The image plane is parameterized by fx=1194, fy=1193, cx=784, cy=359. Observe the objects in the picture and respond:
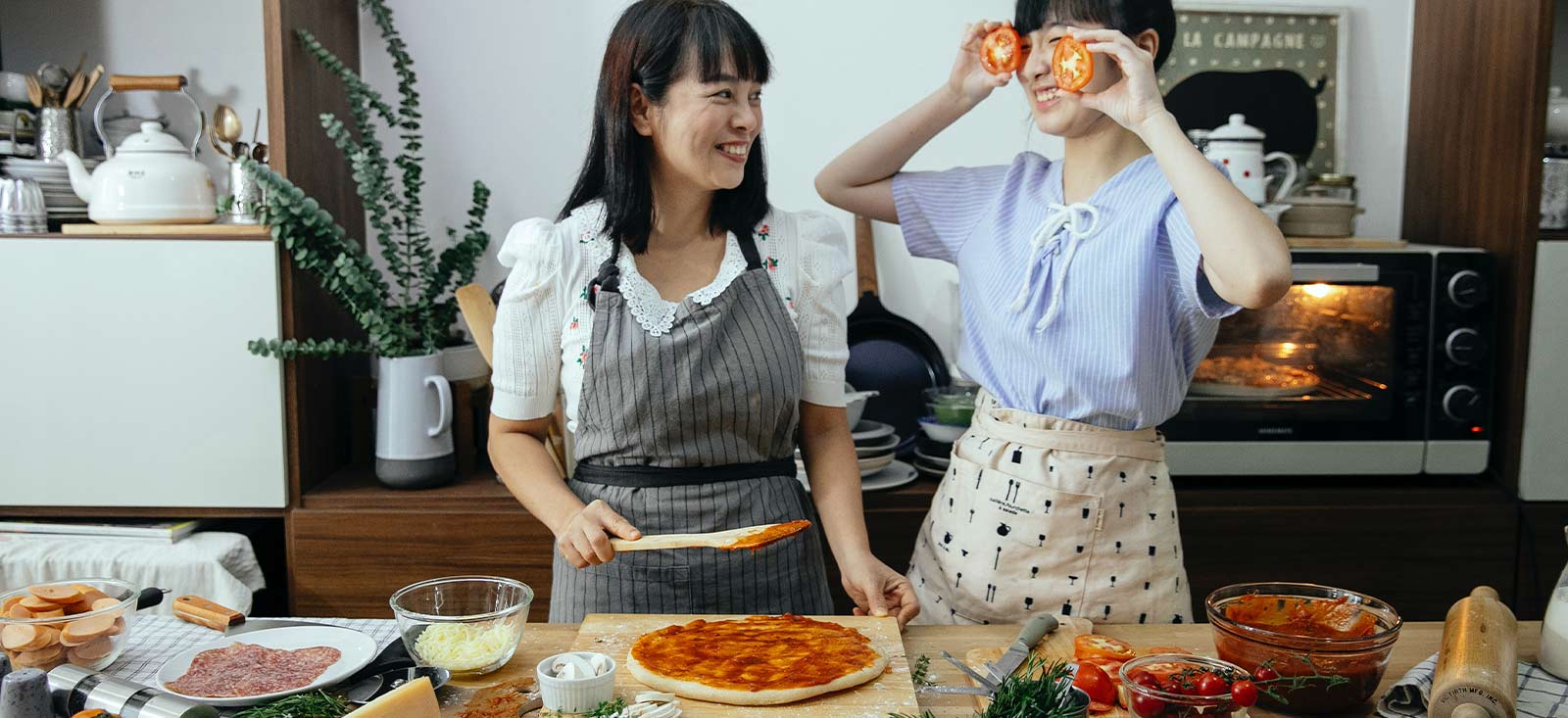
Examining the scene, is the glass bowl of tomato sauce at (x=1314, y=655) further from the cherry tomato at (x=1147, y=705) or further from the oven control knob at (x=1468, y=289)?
the oven control knob at (x=1468, y=289)

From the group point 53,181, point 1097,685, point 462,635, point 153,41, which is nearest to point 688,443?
point 462,635

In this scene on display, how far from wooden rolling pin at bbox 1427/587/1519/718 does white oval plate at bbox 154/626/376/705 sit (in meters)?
1.08

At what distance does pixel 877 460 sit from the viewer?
2.45 metres

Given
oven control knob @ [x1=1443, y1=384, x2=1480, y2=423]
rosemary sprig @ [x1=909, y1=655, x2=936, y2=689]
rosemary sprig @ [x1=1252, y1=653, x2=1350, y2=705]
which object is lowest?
rosemary sprig @ [x1=909, y1=655, x2=936, y2=689]

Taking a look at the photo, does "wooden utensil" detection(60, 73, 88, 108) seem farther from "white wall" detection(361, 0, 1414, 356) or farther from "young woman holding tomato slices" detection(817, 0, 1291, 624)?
"young woman holding tomato slices" detection(817, 0, 1291, 624)

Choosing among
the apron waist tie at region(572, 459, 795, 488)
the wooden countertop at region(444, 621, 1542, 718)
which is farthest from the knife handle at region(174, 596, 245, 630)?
the apron waist tie at region(572, 459, 795, 488)

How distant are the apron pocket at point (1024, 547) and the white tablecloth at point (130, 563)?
149 centimetres

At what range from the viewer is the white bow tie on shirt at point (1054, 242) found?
159 cm

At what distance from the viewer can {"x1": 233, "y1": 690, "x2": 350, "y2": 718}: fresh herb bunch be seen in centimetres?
114

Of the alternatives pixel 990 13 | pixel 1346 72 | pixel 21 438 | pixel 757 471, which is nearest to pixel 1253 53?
pixel 1346 72

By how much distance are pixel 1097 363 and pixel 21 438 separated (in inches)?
82.6

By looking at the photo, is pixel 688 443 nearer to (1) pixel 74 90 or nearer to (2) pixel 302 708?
(2) pixel 302 708

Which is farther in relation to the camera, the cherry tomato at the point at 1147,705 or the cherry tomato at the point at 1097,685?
the cherry tomato at the point at 1097,685

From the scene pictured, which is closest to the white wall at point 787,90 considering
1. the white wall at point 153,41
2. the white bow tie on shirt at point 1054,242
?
the white wall at point 153,41
